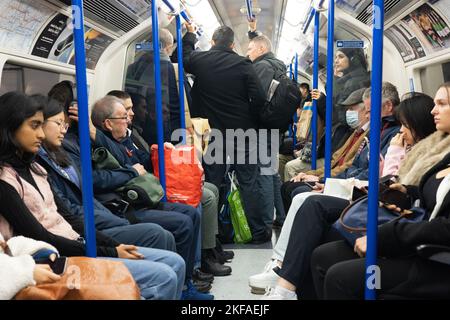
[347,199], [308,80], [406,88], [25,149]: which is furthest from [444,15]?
[308,80]

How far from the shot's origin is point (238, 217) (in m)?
5.00

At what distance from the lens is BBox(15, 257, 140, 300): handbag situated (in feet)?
5.88

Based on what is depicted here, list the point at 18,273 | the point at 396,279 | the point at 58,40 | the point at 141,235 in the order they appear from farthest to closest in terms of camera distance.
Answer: the point at 58,40, the point at 141,235, the point at 396,279, the point at 18,273

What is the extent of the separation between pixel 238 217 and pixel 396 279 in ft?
9.53

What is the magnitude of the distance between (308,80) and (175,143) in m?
8.76

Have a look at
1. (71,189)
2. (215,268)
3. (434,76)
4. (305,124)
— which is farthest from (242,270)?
(434,76)

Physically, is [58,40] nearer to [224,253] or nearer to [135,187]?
[135,187]

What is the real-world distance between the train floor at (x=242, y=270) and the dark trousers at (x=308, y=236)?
2.12 feet

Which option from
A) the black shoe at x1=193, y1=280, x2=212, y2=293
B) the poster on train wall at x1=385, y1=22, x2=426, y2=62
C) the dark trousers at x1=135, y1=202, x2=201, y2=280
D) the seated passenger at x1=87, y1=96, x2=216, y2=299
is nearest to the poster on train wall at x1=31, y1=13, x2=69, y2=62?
the seated passenger at x1=87, y1=96, x2=216, y2=299

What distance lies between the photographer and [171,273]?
2.49 meters

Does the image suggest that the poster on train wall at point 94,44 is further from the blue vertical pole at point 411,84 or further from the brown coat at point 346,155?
the blue vertical pole at point 411,84
